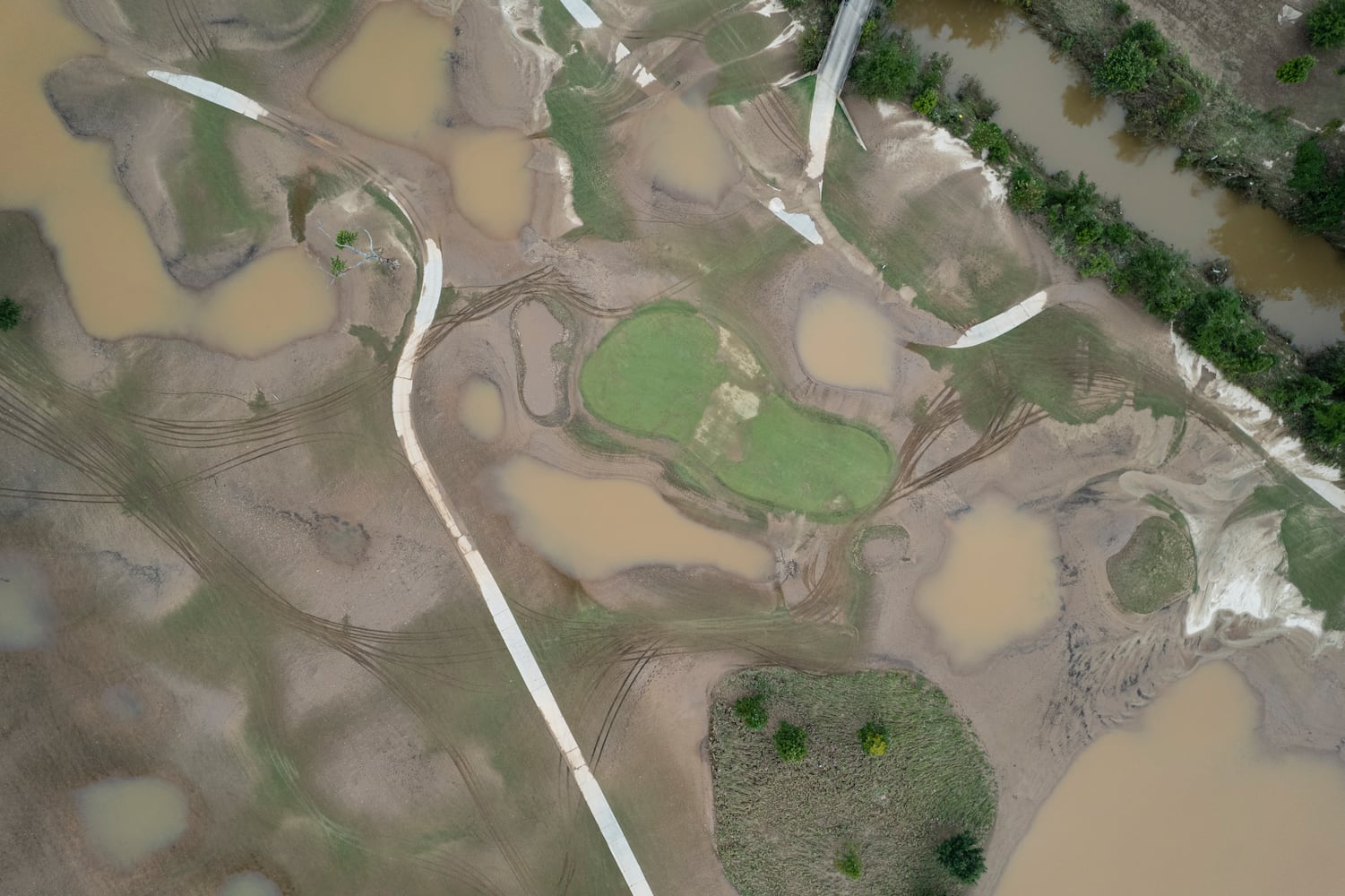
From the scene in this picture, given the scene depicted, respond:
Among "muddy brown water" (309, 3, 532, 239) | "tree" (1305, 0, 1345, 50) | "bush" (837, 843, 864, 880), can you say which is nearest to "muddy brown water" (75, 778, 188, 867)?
"bush" (837, 843, 864, 880)

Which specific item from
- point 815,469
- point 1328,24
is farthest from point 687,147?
point 1328,24

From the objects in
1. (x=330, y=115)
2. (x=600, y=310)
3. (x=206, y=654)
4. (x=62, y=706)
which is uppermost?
(x=330, y=115)

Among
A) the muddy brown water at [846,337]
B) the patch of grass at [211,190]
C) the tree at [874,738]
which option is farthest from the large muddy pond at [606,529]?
the patch of grass at [211,190]

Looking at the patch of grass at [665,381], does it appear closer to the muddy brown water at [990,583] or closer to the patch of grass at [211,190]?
the muddy brown water at [990,583]

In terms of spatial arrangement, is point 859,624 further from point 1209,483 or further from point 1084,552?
point 1209,483

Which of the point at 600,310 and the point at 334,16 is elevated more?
the point at 334,16

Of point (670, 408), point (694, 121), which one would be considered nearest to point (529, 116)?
point (694, 121)
